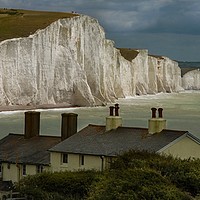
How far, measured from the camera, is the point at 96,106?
78.5m

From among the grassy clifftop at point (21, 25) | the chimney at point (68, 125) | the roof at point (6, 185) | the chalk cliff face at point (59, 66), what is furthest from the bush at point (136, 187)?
the grassy clifftop at point (21, 25)

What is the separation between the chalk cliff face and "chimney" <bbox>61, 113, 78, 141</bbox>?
45.9 metres

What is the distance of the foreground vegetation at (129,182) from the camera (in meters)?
12.9

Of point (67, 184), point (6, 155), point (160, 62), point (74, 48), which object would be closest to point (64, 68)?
point (74, 48)

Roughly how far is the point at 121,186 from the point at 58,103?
205 feet

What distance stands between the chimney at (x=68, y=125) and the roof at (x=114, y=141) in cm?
98

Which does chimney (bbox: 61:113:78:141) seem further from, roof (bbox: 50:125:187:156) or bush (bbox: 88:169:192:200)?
bush (bbox: 88:169:192:200)

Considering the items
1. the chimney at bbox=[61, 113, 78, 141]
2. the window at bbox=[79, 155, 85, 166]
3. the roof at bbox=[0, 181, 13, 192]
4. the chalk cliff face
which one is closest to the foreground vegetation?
the window at bbox=[79, 155, 85, 166]

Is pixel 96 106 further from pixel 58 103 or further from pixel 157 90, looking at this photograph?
pixel 157 90

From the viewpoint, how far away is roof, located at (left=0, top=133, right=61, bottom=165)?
19.9 m

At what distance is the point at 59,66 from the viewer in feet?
255

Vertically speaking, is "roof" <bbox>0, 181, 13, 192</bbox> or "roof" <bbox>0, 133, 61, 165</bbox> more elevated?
"roof" <bbox>0, 133, 61, 165</bbox>

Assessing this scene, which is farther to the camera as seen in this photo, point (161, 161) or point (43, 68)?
point (43, 68)

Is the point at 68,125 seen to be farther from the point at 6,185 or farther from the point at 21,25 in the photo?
the point at 21,25
